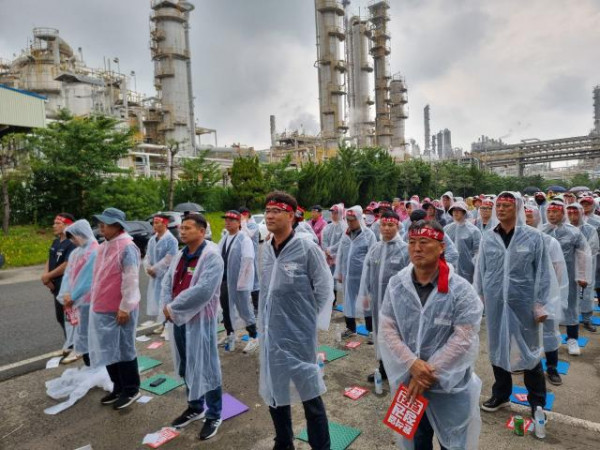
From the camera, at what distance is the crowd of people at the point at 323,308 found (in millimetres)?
2111

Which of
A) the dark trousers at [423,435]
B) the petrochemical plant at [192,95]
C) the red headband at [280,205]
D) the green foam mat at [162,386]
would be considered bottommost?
the green foam mat at [162,386]

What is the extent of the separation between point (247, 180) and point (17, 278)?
13.3 meters

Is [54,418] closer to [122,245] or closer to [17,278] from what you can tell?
[122,245]

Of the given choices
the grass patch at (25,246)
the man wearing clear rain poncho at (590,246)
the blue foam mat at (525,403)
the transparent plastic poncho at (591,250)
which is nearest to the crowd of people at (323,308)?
the blue foam mat at (525,403)

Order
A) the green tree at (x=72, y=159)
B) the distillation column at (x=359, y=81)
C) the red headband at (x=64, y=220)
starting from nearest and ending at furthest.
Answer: the red headband at (x=64, y=220) → the green tree at (x=72, y=159) → the distillation column at (x=359, y=81)

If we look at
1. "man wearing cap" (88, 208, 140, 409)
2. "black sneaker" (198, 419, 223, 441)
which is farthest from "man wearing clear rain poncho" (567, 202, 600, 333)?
"man wearing cap" (88, 208, 140, 409)

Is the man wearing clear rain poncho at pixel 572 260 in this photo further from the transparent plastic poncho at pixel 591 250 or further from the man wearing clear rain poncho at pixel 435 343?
the man wearing clear rain poncho at pixel 435 343

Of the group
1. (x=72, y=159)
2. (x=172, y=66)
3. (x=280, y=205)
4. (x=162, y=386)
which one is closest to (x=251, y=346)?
(x=162, y=386)

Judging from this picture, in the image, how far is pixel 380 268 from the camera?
4004 millimetres

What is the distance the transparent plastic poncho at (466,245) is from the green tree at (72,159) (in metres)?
14.7

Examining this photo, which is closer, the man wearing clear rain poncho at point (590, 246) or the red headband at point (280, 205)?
the red headband at point (280, 205)

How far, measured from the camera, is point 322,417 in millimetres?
2598

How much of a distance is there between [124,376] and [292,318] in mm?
2061

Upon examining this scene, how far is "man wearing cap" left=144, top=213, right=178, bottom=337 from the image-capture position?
5.33 m
